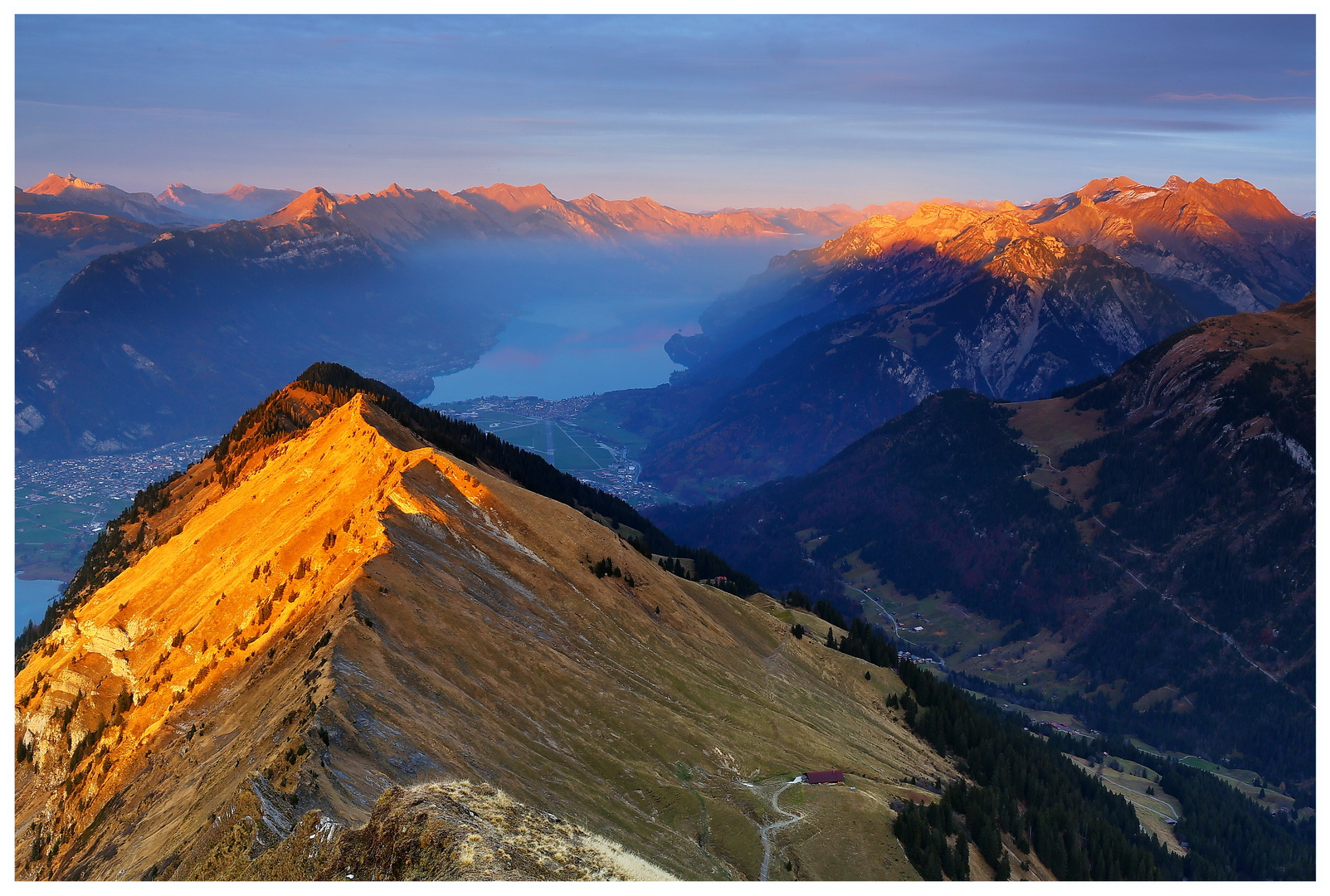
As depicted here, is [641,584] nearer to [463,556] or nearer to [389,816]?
[463,556]

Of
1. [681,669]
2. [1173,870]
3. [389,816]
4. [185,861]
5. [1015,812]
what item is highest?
[389,816]

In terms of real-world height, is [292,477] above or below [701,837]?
above

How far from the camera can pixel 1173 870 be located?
499 feet

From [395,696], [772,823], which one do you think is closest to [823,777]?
[772,823]

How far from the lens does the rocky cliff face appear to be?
62.0 m

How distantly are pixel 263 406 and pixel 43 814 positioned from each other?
99090mm

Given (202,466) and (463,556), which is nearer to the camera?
(463,556)

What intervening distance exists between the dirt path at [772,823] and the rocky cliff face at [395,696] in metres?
0.98

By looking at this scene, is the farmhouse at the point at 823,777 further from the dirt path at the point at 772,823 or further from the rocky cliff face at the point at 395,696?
the rocky cliff face at the point at 395,696

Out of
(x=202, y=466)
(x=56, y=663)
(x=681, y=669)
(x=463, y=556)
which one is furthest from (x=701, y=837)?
(x=202, y=466)

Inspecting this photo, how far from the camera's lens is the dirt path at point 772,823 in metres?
78.9

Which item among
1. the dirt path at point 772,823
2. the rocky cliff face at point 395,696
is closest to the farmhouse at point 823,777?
the dirt path at point 772,823

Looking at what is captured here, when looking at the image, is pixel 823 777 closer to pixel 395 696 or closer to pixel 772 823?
pixel 772 823

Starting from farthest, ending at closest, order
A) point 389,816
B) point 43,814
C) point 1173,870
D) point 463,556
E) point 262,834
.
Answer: point 1173,870 → point 463,556 → point 43,814 → point 262,834 → point 389,816
